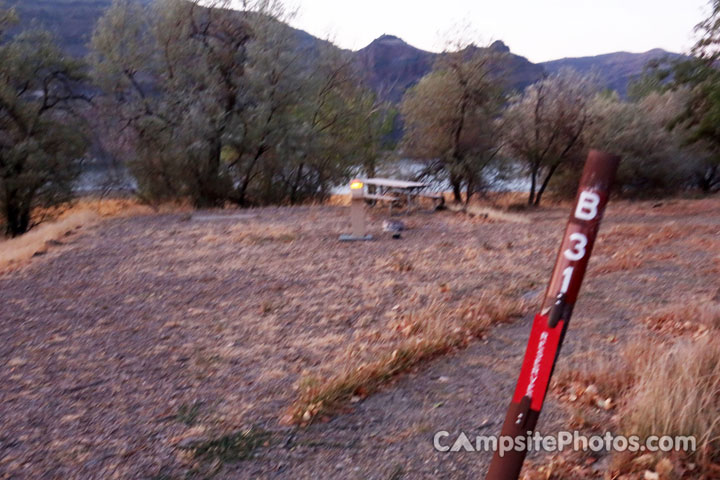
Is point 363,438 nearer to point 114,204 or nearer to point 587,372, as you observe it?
point 587,372

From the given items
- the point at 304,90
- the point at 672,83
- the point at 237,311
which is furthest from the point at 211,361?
the point at 672,83

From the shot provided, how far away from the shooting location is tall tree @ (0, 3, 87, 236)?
1708 cm

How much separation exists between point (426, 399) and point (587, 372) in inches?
43.4

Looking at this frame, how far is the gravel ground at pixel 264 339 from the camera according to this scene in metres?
3.63

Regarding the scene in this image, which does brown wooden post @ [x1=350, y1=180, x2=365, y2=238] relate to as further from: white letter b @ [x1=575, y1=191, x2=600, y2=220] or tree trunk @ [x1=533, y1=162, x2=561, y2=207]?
tree trunk @ [x1=533, y1=162, x2=561, y2=207]

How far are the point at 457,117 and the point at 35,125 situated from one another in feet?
42.0

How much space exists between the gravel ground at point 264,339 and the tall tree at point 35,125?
7.73m

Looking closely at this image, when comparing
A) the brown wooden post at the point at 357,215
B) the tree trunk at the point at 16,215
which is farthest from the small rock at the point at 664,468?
the tree trunk at the point at 16,215

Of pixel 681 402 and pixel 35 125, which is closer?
pixel 681 402

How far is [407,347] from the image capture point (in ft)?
16.0

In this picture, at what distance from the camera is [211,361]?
16.5ft

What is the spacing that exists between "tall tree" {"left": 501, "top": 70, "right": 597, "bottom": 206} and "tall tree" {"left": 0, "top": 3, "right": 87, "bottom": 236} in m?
13.7

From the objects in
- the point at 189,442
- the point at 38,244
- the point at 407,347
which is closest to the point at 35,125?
the point at 38,244

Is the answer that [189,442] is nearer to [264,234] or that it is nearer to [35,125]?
[264,234]
